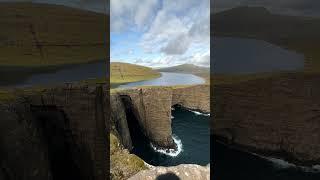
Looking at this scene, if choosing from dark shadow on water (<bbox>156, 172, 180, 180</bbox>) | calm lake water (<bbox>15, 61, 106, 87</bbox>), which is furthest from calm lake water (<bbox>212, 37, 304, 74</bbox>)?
dark shadow on water (<bbox>156, 172, 180, 180</bbox>)

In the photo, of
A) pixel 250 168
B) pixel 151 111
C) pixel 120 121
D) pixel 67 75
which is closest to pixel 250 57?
pixel 250 168

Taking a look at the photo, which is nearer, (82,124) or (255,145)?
(82,124)

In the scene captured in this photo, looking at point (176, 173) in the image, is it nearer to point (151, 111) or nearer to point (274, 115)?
point (274, 115)

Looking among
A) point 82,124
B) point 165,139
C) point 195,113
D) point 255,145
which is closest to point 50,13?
point 82,124

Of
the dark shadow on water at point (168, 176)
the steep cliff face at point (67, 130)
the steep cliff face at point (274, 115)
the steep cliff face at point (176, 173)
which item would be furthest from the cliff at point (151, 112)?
the steep cliff face at point (274, 115)

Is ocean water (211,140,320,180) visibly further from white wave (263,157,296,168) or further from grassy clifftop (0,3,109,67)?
grassy clifftop (0,3,109,67)

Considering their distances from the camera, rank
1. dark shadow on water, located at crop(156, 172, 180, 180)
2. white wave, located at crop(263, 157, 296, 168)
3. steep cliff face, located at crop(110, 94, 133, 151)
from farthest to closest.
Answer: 1. steep cliff face, located at crop(110, 94, 133, 151)
2. dark shadow on water, located at crop(156, 172, 180, 180)
3. white wave, located at crop(263, 157, 296, 168)

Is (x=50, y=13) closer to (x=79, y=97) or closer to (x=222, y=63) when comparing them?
(x=79, y=97)

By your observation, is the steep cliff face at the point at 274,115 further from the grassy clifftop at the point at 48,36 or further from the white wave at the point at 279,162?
the grassy clifftop at the point at 48,36
